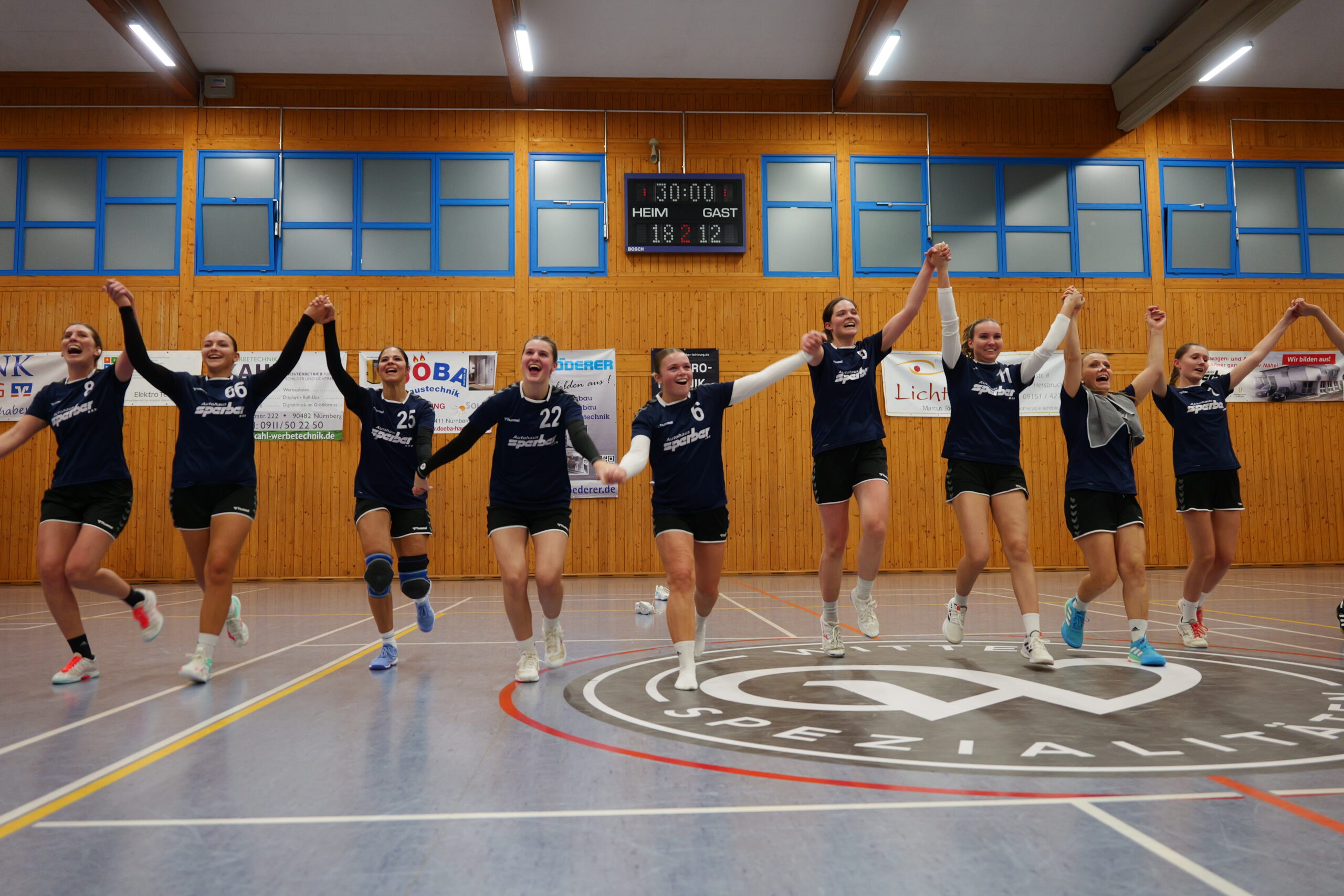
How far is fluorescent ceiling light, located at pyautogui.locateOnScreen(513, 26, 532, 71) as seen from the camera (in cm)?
1127

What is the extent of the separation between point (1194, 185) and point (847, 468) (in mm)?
12326

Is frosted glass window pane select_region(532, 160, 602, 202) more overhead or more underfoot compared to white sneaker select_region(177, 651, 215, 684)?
more overhead

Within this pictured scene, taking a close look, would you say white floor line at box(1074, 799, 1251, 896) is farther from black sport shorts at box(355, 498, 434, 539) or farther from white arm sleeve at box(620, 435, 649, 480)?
black sport shorts at box(355, 498, 434, 539)

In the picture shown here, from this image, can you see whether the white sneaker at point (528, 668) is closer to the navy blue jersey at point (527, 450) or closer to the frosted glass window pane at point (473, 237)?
the navy blue jersey at point (527, 450)

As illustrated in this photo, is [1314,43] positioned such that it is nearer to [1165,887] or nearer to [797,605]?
→ [797,605]

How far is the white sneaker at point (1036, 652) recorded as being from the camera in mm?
4293

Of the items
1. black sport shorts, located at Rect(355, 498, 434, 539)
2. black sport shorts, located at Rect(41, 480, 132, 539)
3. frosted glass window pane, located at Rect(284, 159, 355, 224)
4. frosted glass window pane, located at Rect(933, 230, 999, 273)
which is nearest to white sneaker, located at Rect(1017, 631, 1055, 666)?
black sport shorts, located at Rect(355, 498, 434, 539)

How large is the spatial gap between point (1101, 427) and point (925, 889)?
390 cm

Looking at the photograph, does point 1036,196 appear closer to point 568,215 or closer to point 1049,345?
point 568,215

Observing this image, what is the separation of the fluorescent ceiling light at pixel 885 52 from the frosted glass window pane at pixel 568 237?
4.76m

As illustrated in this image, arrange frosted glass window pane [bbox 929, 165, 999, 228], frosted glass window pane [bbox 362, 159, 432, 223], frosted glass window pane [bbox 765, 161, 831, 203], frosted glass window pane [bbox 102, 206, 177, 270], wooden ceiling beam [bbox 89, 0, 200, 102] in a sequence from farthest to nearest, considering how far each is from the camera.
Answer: frosted glass window pane [bbox 929, 165, 999, 228] < frosted glass window pane [bbox 765, 161, 831, 203] < frosted glass window pane [bbox 362, 159, 432, 223] < frosted glass window pane [bbox 102, 206, 177, 270] < wooden ceiling beam [bbox 89, 0, 200, 102]

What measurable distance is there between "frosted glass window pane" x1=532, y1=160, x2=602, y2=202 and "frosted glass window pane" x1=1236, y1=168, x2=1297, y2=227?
10.8 m

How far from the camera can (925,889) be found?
1.75 meters

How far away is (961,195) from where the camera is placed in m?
13.2
